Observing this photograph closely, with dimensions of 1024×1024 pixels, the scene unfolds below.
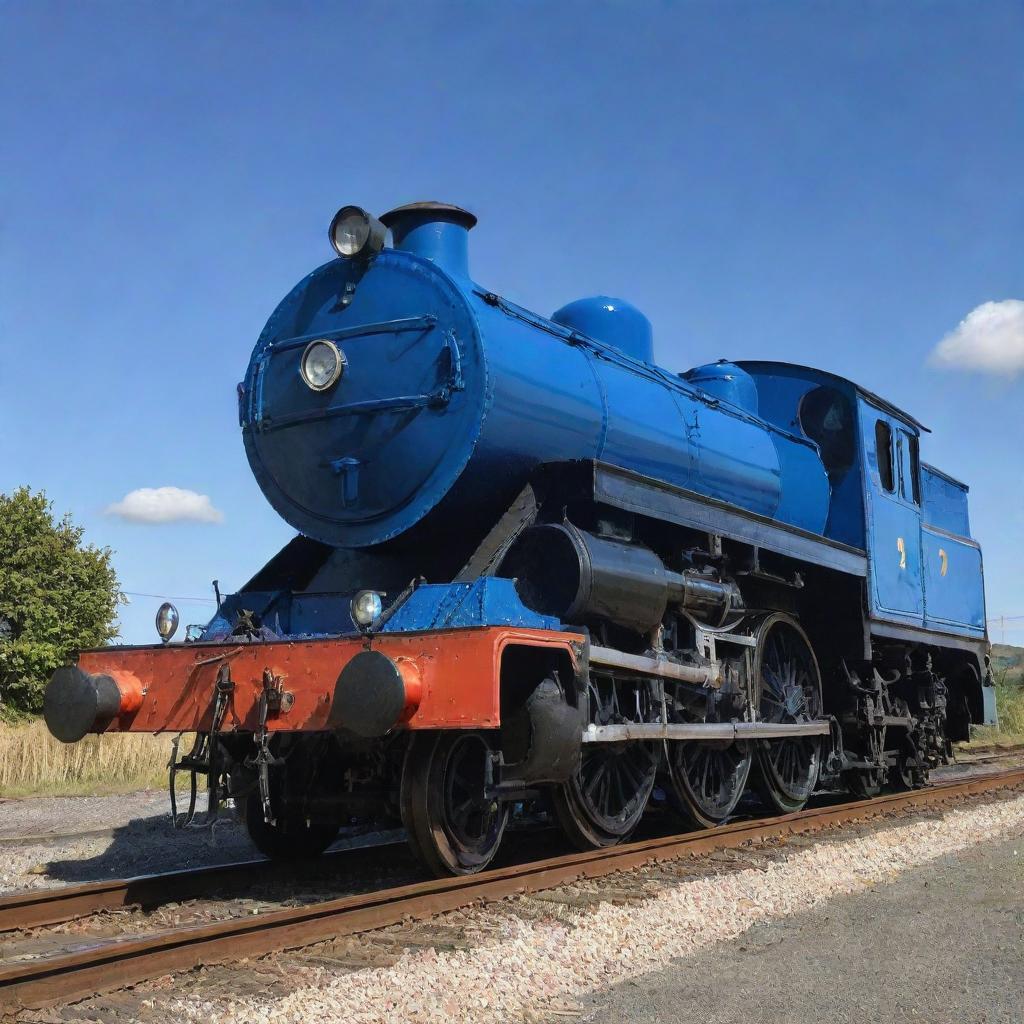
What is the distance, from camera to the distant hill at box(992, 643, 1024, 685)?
28.1m

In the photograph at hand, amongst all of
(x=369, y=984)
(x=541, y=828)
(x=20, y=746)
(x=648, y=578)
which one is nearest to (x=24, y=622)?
(x=20, y=746)

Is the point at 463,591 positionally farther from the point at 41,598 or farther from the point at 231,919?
the point at 41,598

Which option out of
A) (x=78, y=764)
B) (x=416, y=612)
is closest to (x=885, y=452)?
(x=416, y=612)

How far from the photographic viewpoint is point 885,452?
9.91 meters

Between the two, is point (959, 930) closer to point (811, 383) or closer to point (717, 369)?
point (717, 369)

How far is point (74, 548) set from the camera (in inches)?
1025

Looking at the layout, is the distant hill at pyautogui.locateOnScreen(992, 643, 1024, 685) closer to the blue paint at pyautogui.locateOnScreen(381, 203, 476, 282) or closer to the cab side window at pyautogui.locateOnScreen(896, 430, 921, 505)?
the cab side window at pyautogui.locateOnScreen(896, 430, 921, 505)

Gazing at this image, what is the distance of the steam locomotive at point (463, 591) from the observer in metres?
5.21

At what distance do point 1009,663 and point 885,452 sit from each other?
99.6 ft

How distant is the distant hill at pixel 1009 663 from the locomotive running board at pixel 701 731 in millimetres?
13940

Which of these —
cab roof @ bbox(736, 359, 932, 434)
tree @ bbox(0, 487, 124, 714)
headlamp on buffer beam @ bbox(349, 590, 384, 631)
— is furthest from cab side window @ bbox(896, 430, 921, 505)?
tree @ bbox(0, 487, 124, 714)

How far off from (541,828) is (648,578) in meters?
2.43

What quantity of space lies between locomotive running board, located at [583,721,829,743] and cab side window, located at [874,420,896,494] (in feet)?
8.04

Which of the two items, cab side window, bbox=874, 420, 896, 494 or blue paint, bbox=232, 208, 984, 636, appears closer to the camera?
blue paint, bbox=232, 208, 984, 636
